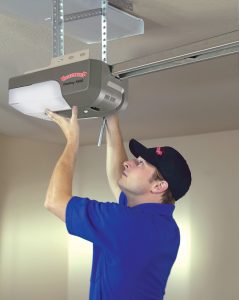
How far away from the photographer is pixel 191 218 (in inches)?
190

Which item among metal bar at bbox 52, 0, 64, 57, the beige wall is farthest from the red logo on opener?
the beige wall

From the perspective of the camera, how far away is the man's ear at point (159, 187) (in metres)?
1.90

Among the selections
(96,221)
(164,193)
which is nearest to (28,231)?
(164,193)

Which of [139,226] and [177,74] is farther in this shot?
[177,74]

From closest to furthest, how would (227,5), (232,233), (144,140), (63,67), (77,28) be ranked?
(63,67) → (227,5) → (77,28) → (232,233) → (144,140)

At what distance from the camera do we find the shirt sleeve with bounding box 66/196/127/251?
5.60 feet

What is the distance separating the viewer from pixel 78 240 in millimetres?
5707

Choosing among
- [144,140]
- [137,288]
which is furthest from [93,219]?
[144,140]

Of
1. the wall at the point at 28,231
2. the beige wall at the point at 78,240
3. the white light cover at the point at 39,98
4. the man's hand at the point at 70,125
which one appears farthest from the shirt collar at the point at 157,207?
the wall at the point at 28,231

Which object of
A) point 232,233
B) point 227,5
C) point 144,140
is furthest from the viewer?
point 144,140

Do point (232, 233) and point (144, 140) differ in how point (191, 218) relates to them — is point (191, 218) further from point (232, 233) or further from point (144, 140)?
point (144, 140)

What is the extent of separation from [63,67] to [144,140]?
3.56 m

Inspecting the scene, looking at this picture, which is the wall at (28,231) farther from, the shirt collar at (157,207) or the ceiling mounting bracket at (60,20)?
the shirt collar at (157,207)

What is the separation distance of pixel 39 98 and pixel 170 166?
0.55m
